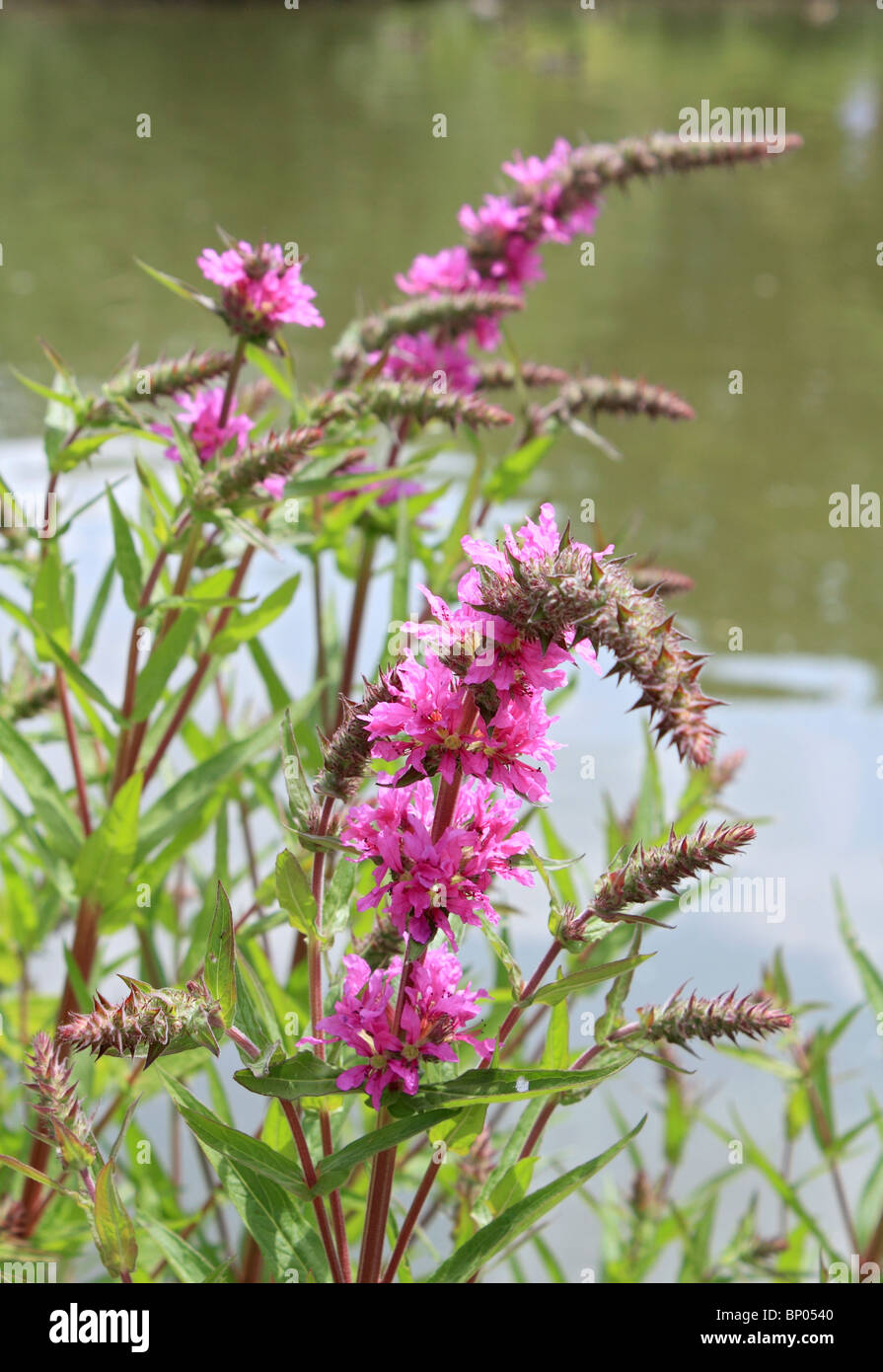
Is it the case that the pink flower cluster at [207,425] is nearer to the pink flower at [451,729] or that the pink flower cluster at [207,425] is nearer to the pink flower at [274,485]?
the pink flower at [274,485]

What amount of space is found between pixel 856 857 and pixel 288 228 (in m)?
1.52

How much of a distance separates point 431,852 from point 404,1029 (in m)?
0.09

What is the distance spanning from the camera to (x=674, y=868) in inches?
20.2

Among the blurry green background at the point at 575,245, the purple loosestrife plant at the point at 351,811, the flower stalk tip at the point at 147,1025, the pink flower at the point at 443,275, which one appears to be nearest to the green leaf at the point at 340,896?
the purple loosestrife plant at the point at 351,811

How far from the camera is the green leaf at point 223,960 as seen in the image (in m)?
0.52

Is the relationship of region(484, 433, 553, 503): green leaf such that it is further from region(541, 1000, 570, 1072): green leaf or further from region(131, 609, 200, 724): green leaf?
region(541, 1000, 570, 1072): green leaf

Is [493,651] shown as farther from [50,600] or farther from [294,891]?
[50,600]

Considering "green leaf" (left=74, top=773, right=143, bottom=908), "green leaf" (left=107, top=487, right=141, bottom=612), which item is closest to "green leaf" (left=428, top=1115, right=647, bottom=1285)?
"green leaf" (left=74, top=773, right=143, bottom=908)

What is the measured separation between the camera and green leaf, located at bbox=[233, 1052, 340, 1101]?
21.2 inches

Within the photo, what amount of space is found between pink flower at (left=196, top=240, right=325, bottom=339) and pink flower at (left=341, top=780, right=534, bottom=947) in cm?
39

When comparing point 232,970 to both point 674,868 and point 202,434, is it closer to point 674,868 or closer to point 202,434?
point 674,868

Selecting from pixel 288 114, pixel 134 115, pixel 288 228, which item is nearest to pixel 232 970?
pixel 288 228

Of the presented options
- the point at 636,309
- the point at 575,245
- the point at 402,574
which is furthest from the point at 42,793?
the point at 575,245

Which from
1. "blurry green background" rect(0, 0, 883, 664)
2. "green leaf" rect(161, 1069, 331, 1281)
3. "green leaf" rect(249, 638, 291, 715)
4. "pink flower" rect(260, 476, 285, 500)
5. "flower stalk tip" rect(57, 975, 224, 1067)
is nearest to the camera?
"flower stalk tip" rect(57, 975, 224, 1067)
